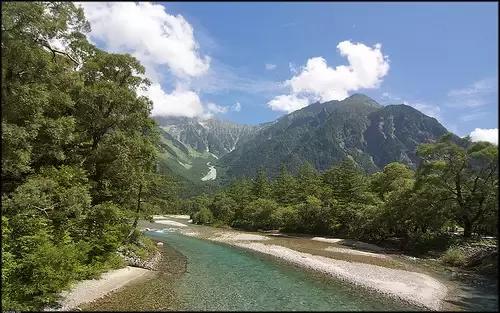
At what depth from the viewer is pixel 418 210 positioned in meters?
46.5

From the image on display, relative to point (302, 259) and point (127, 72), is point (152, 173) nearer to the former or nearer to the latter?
point (127, 72)

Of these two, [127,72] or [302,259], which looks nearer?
[127,72]

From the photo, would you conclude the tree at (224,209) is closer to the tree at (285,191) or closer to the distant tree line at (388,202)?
the distant tree line at (388,202)

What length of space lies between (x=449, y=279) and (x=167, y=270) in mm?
22312

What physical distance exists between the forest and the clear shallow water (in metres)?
6.80

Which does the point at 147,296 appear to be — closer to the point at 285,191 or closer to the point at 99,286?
the point at 99,286

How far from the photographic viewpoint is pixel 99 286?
2458 centimetres

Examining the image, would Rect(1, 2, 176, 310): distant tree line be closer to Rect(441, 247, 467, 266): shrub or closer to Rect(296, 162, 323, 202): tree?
Rect(441, 247, 467, 266): shrub

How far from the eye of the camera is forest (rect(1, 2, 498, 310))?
1912 cm

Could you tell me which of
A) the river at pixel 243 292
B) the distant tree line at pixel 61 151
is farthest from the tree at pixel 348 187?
the distant tree line at pixel 61 151

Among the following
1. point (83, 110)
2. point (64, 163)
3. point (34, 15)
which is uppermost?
point (34, 15)

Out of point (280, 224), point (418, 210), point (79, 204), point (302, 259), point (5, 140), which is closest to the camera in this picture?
point (5, 140)

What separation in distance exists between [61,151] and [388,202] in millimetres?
41249

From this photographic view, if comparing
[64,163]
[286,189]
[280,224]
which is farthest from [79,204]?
[286,189]
